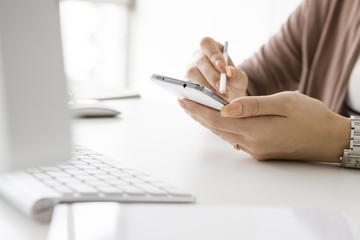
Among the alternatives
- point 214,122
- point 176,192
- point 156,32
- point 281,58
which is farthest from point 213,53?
point 156,32

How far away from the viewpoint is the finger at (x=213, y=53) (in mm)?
916

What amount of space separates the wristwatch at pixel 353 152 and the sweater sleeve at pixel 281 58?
22.1 inches

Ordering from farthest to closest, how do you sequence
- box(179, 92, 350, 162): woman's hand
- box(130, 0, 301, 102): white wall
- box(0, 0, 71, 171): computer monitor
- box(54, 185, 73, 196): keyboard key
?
box(130, 0, 301, 102): white wall < box(179, 92, 350, 162): woman's hand < box(54, 185, 73, 196): keyboard key < box(0, 0, 71, 171): computer monitor

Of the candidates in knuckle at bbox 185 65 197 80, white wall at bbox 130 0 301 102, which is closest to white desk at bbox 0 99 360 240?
knuckle at bbox 185 65 197 80

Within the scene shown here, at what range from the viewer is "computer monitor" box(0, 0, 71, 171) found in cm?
34

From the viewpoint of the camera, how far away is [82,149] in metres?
0.62

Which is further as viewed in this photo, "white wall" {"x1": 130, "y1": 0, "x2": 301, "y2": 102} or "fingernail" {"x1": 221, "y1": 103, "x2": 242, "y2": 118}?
"white wall" {"x1": 130, "y1": 0, "x2": 301, "y2": 102}

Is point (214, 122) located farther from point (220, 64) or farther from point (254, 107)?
point (220, 64)

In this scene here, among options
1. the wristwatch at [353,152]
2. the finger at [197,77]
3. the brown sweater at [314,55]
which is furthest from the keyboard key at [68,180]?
the brown sweater at [314,55]

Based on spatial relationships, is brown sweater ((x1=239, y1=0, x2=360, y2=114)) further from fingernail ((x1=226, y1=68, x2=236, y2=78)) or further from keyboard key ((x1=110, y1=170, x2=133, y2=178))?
keyboard key ((x1=110, y1=170, x2=133, y2=178))

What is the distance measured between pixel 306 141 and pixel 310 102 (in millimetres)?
59

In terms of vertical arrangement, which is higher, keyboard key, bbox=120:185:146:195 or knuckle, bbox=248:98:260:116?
knuckle, bbox=248:98:260:116

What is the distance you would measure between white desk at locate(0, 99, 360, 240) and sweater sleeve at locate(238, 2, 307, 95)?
1.39 feet

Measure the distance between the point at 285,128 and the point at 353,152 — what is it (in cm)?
11
